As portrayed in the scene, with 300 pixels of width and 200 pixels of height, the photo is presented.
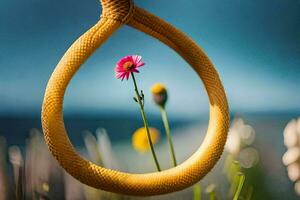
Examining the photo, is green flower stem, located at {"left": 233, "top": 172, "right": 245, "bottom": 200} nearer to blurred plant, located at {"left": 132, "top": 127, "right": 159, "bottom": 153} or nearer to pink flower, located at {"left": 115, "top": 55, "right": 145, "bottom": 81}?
blurred plant, located at {"left": 132, "top": 127, "right": 159, "bottom": 153}

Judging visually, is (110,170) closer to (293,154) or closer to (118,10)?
(118,10)

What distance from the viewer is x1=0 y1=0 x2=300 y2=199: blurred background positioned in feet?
3.78

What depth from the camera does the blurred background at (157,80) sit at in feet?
3.78

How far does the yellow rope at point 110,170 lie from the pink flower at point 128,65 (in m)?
0.18

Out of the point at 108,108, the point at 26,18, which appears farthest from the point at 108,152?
the point at 26,18

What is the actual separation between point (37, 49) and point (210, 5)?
16.8 inches

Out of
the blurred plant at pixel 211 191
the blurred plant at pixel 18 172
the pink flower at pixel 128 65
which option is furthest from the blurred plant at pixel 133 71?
the blurred plant at pixel 18 172

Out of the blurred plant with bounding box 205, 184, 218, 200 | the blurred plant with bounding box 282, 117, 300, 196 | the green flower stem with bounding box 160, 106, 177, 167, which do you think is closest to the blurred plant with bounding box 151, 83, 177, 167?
the green flower stem with bounding box 160, 106, 177, 167

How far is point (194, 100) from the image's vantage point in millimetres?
1206

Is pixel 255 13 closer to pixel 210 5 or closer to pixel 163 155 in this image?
pixel 210 5

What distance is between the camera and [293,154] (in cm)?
123

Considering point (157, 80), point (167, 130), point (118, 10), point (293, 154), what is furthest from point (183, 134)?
point (118, 10)

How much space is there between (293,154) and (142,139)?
1.22 ft

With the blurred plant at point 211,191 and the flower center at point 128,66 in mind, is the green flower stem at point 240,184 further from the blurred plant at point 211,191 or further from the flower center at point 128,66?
the flower center at point 128,66
